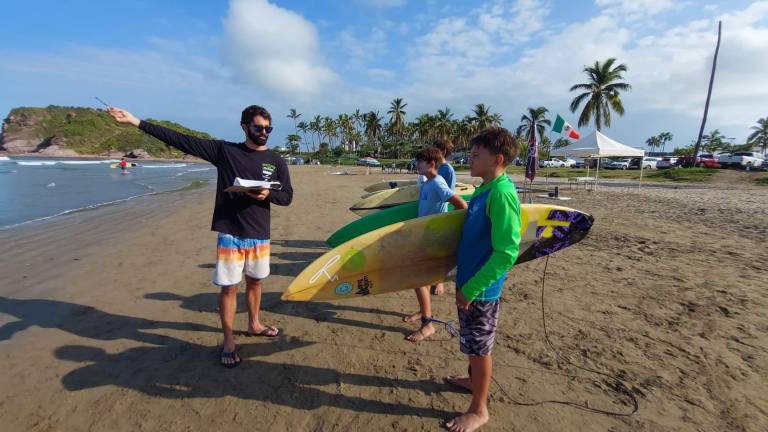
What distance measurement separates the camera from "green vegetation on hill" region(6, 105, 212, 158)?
10612 cm

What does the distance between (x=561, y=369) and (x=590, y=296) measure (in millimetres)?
1874

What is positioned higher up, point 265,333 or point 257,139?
point 257,139

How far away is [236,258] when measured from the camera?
2.87 metres

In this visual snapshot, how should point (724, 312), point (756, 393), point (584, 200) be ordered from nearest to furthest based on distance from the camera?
point (756, 393), point (724, 312), point (584, 200)

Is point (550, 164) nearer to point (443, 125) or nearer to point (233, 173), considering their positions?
point (443, 125)

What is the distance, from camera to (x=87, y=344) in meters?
3.42

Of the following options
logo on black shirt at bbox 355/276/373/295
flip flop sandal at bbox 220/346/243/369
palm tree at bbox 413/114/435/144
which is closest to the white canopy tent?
logo on black shirt at bbox 355/276/373/295

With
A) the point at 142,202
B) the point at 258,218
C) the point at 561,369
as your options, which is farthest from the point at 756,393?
the point at 142,202

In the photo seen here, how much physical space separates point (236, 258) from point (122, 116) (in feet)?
4.39

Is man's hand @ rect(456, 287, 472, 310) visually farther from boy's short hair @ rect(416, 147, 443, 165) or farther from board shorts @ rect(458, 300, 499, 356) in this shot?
boy's short hair @ rect(416, 147, 443, 165)

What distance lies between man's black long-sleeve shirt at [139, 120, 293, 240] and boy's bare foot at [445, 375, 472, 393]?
1.93 m

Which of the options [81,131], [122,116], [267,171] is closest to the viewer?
[122,116]

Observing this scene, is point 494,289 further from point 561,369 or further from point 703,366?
point 703,366

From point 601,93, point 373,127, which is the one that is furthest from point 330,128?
point 601,93
